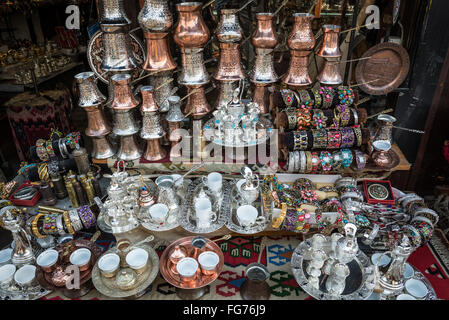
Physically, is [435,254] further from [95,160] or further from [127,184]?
[95,160]

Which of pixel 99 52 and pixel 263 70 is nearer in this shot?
pixel 263 70

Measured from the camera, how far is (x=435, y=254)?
7.38ft

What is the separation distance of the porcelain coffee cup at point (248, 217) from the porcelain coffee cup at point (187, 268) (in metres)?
0.39

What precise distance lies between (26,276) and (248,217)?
55.7 inches

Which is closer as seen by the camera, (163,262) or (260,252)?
(163,262)

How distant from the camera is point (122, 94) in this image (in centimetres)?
234

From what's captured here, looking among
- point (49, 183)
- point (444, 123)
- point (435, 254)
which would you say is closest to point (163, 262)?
point (49, 183)

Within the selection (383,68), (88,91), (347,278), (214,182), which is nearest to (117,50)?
(88,91)

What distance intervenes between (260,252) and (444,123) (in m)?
2.14

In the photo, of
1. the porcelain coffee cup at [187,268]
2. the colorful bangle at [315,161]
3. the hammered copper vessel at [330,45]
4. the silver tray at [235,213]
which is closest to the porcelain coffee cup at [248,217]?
the silver tray at [235,213]

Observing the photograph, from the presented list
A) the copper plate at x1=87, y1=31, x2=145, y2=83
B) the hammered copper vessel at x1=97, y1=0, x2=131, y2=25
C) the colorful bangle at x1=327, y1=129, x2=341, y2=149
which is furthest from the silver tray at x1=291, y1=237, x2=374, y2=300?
the hammered copper vessel at x1=97, y1=0, x2=131, y2=25

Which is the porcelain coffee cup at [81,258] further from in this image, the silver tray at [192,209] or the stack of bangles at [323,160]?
the stack of bangles at [323,160]

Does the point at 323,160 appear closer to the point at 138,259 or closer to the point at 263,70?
the point at 263,70

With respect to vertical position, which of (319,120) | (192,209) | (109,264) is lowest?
(109,264)
